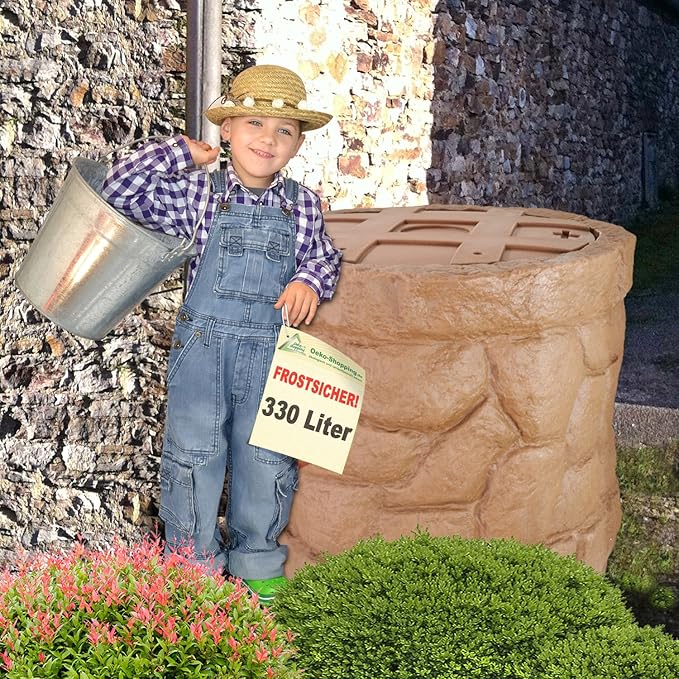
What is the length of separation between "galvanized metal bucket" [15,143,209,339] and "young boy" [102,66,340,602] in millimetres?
95

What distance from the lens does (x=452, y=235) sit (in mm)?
3389

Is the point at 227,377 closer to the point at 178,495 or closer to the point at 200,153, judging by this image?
the point at 178,495

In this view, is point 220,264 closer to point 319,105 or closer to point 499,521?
point 499,521

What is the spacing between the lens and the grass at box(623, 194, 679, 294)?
30.5 ft

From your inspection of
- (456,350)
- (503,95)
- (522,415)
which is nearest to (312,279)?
(456,350)

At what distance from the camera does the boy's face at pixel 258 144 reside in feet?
9.39

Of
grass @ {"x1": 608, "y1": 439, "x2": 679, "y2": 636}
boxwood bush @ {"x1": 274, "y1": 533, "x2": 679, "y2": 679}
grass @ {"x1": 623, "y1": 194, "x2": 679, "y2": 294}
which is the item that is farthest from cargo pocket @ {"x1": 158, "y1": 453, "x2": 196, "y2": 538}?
grass @ {"x1": 623, "y1": 194, "x2": 679, "y2": 294}

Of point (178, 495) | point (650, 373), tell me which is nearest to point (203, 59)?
point (178, 495)

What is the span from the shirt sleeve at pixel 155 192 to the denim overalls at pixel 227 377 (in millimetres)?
70

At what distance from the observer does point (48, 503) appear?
431 centimetres

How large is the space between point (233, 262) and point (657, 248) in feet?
28.3

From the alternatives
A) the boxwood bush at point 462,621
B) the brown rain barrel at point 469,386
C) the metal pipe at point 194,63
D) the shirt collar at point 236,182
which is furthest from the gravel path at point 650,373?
the metal pipe at point 194,63

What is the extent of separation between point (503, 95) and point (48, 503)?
4.27m

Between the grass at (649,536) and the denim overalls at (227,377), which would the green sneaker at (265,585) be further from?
the grass at (649,536)
